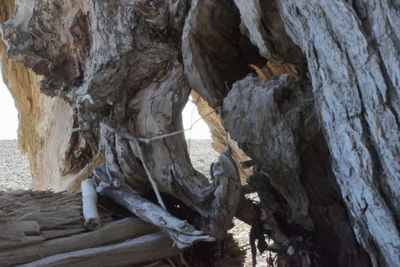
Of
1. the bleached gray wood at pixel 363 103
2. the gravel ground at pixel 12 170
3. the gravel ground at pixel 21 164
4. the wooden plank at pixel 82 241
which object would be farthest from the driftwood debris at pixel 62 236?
the gravel ground at pixel 12 170

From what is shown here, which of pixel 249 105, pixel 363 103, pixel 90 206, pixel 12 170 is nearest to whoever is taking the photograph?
pixel 363 103

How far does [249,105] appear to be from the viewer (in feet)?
6.70

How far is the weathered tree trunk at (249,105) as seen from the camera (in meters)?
1.65

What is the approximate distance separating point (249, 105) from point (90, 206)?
946mm

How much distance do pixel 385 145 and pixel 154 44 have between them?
1287 millimetres

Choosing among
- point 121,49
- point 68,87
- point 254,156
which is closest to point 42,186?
point 68,87

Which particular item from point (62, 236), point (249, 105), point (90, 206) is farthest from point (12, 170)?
point (249, 105)

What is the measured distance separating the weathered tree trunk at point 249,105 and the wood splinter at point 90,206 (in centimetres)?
9

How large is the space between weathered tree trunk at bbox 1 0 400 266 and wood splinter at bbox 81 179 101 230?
0.29 ft

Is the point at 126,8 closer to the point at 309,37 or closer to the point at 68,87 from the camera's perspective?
the point at 68,87

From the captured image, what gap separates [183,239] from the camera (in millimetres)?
2104

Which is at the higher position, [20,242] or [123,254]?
[20,242]

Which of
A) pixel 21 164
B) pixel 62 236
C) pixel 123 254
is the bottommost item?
pixel 123 254

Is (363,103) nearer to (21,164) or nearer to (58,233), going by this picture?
(58,233)
